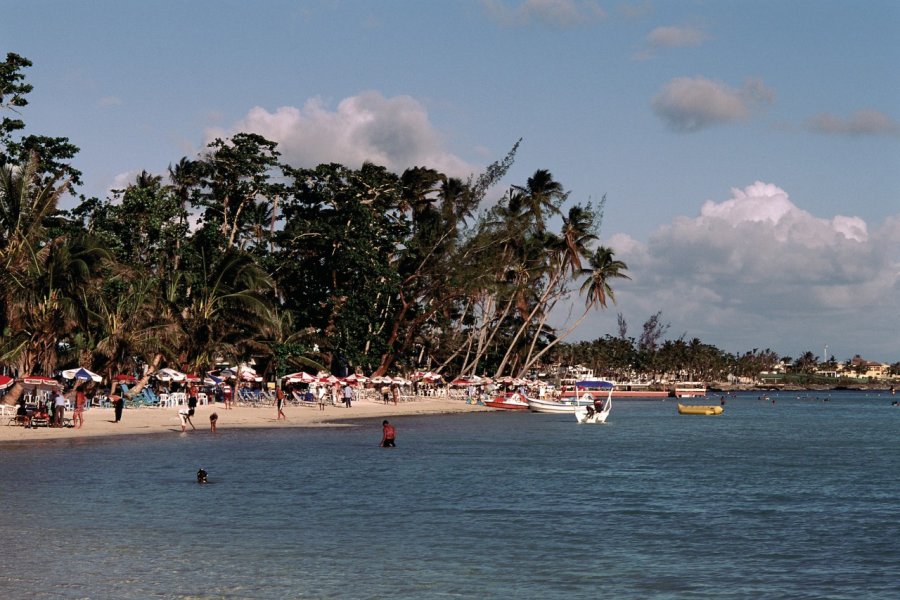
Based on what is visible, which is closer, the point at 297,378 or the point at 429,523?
the point at 429,523

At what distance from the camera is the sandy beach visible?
147ft

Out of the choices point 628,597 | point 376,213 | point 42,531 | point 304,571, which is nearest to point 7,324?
point 42,531

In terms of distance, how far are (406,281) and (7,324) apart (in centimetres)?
5080

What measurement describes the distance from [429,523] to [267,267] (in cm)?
6218

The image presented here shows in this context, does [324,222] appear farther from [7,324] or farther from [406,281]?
[7,324]

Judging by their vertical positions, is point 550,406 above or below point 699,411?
above

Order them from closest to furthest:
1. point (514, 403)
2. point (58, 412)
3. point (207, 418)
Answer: point (58, 412) < point (207, 418) < point (514, 403)

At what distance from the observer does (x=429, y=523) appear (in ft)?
80.7

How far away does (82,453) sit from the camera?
38.8m

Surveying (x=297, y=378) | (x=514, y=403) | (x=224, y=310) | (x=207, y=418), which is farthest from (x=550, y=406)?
(x=207, y=418)

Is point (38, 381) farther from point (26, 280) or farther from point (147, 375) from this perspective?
point (147, 375)

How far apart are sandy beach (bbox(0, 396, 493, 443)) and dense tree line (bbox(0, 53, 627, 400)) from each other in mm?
3670

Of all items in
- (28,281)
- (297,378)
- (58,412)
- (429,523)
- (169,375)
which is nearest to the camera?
(429,523)

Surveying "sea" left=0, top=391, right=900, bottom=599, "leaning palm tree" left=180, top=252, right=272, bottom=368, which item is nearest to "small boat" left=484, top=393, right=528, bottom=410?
"leaning palm tree" left=180, top=252, right=272, bottom=368
